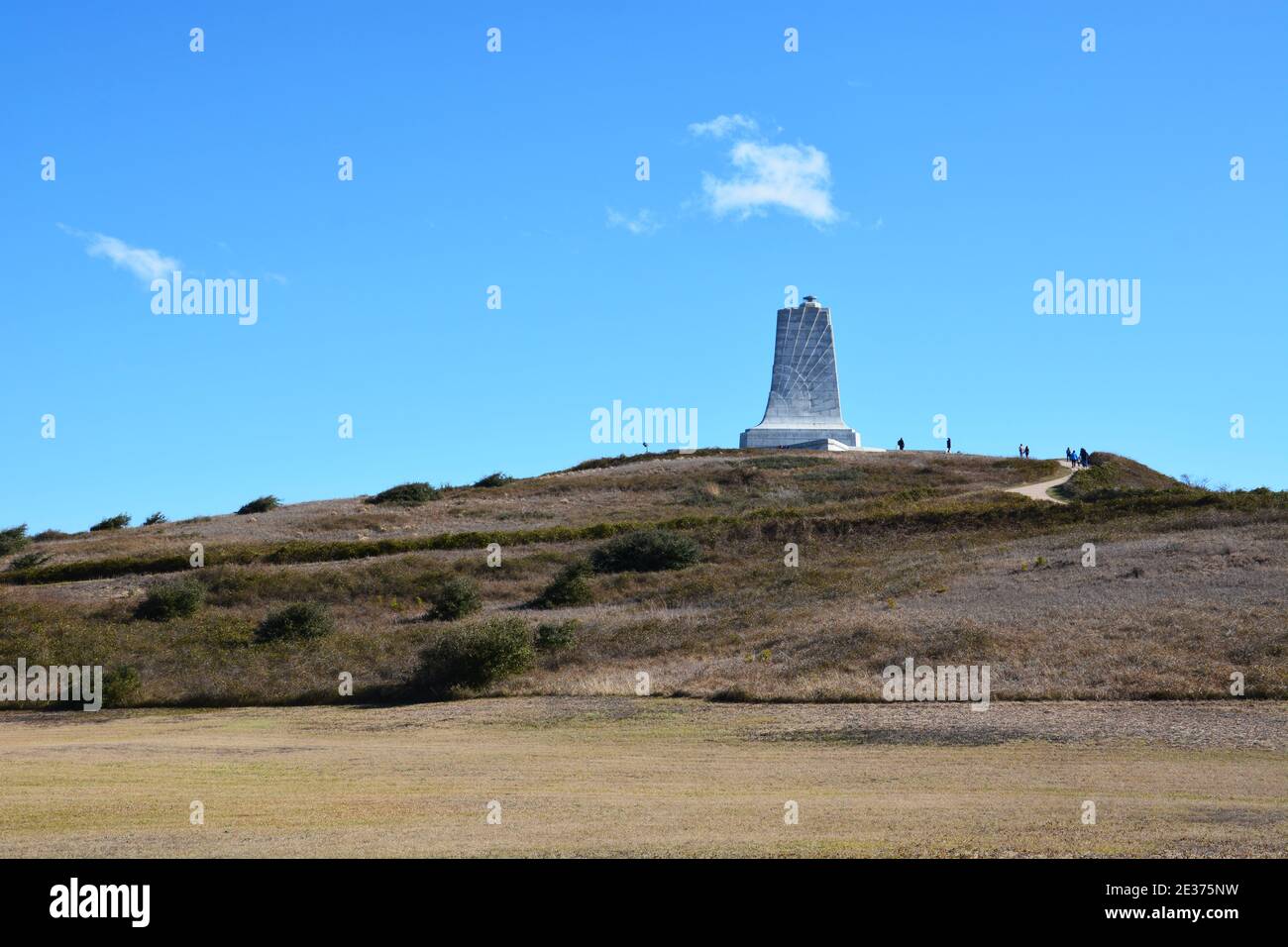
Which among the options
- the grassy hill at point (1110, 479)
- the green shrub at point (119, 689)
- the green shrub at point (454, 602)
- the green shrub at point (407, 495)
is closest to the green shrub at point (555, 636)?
the green shrub at point (454, 602)

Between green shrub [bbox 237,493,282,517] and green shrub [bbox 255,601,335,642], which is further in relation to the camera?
green shrub [bbox 237,493,282,517]

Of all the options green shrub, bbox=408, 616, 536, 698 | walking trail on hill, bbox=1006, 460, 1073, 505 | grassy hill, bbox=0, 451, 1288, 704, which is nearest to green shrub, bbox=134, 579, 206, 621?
grassy hill, bbox=0, 451, 1288, 704

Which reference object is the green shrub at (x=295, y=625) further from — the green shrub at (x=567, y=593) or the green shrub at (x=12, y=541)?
the green shrub at (x=12, y=541)

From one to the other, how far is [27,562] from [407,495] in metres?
23.2

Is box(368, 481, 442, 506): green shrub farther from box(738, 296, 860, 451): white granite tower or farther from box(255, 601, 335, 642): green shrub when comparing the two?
box(255, 601, 335, 642): green shrub

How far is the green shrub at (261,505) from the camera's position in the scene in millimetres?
80938

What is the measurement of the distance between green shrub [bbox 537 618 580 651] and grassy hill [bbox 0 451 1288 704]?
0.10 metres

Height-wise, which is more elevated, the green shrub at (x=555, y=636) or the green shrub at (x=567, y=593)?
the green shrub at (x=567, y=593)

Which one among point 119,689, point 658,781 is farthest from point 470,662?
point 658,781

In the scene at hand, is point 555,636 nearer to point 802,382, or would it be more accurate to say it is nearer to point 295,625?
point 295,625

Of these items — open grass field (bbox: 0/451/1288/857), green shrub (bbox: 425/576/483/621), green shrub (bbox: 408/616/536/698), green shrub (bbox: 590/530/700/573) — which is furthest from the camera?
green shrub (bbox: 590/530/700/573)

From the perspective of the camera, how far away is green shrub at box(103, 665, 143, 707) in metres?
Result: 35.6

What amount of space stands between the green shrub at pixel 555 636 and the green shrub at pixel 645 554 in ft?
39.5

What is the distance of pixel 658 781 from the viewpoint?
19969mm
